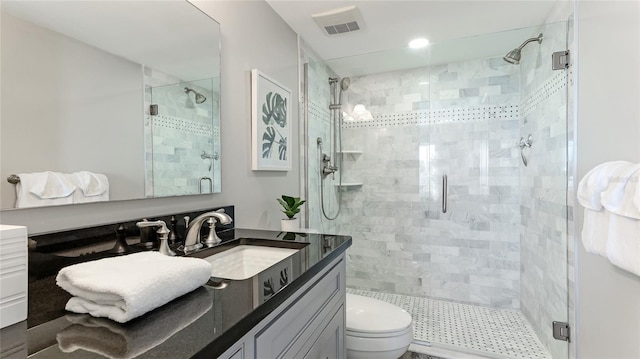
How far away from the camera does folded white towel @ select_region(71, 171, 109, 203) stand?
34.5 inches

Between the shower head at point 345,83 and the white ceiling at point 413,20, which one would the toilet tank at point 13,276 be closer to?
the white ceiling at point 413,20

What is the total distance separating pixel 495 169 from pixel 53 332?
2907mm

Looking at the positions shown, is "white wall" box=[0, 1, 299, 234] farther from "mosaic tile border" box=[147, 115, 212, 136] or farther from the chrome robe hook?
the chrome robe hook

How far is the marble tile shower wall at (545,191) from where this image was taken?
1.83m

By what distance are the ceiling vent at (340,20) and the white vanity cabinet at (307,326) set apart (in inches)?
Result: 61.9

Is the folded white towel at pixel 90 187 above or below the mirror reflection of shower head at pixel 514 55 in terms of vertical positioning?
below

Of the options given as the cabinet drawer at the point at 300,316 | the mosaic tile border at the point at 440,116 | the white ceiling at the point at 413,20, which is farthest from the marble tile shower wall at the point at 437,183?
the cabinet drawer at the point at 300,316

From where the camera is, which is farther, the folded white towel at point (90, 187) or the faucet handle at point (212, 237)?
the faucet handle at point (212, 237)

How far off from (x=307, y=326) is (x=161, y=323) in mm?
479

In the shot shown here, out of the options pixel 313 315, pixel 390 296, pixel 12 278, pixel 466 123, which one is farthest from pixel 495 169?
pixel 12 278

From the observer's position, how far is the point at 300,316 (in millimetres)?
876

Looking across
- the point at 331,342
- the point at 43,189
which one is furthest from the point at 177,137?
the point at 331,342

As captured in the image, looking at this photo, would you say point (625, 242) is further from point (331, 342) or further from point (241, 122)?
point (241, 122)

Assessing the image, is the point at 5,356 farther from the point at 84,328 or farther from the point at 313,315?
the point at 313,315
